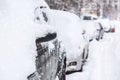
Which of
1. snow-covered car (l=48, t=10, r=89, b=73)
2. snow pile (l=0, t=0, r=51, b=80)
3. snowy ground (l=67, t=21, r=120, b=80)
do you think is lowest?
snowy ground (l=67, t=21, r=120, b=80)

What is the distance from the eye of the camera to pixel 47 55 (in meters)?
5.04

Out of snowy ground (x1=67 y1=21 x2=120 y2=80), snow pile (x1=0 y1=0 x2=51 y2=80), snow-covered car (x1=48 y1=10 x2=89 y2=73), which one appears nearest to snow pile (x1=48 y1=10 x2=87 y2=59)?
snow-covered car (x1=48 y1=10 x2=89 y2=73)

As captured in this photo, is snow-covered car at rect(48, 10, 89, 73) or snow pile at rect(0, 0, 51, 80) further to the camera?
snow-covered car at rect(48, 10, 89, 73)

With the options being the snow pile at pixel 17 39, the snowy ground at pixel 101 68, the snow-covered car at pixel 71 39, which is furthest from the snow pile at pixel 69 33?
the snow pile at pixel 17 39

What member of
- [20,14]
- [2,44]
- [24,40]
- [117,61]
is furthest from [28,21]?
[117,61]

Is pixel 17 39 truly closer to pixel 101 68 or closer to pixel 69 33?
pixel 69 33

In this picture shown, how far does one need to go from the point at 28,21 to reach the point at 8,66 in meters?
1.00

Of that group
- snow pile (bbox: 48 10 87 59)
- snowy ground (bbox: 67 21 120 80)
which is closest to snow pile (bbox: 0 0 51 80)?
snow pile (bbox: 48 10 87 59)

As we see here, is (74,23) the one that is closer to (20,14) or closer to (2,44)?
(20,14)

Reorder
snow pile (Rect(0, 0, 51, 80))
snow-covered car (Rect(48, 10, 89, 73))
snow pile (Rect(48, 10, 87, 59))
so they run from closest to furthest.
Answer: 1. snow pile (Rect(0, 0, 51, 80))
2. snow-covered car (Rect(48, 10, 89, 73))
3. snow pile (Rect(48, 10, 87, 59))

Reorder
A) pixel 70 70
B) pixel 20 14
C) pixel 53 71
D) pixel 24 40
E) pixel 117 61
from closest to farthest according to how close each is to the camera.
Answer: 1. pixel 24 40
2. pixel 20 14
3. pixel 53 71
4. pixel 70 70
5. pixel 117 61

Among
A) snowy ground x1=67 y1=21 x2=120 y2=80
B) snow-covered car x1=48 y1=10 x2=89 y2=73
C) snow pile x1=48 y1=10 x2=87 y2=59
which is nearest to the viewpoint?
snowy ground x1=67 y1=21 x2=120 y2=80

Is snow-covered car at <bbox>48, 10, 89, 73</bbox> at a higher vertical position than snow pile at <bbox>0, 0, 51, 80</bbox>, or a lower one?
lower

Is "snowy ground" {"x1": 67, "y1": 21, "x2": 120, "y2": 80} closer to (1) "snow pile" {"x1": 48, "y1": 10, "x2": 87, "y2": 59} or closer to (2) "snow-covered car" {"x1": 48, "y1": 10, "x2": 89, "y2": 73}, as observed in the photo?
(2) "snow-covered car" {"x1": 48, "y1": 10, "x2": 89, "y2": 73}
